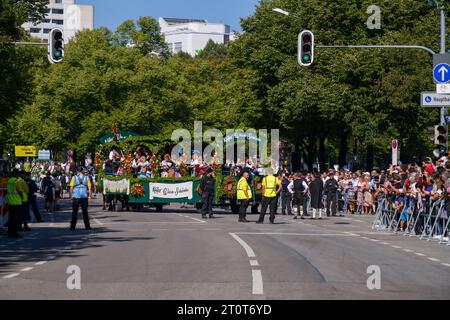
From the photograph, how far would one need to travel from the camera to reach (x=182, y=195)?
42.4 meters

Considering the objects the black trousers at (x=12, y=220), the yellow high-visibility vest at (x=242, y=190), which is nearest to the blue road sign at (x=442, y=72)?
the yellow high-visibility vest at (x=242, y=190)

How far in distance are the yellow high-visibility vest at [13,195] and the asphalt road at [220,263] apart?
122 cm

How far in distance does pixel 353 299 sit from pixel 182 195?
29.3m

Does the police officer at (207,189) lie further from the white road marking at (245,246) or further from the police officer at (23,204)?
the white road marking at (245,246)

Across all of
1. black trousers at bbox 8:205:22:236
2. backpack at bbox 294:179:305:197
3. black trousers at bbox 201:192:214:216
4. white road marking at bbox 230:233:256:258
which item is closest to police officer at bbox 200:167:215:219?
black trousers at bbox 201:192:214:216

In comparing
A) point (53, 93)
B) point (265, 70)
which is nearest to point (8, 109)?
point (265, 70)

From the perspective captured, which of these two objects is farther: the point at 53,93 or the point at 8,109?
the point at 53,93

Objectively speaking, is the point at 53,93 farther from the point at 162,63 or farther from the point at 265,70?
the point at 265,70

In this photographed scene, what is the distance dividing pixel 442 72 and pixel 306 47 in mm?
4209

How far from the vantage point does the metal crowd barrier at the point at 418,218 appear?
1078 inches

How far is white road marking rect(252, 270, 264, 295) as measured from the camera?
1402cm

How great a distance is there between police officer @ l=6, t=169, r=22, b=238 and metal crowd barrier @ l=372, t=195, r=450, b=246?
10706 mm

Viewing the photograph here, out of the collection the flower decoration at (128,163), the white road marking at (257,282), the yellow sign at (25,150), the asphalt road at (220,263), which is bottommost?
the asphalt road at (220,263)

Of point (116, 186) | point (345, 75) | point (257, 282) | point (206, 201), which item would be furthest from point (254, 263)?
point (345, 75)
